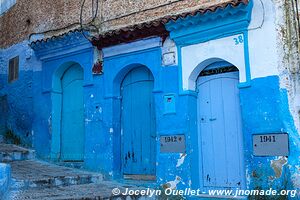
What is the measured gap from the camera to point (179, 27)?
668cm

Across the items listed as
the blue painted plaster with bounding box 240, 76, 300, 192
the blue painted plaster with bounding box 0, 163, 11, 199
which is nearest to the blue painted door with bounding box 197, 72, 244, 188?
the blue painted plaster with bounding box 240, 76, 300, 192

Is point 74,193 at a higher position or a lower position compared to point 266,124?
lower

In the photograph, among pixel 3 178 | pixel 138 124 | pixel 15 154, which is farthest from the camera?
pixel 15 154

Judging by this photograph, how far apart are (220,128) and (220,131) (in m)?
0.05

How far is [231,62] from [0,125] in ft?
22.0

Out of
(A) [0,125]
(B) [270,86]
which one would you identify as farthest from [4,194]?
(A) [0,125]

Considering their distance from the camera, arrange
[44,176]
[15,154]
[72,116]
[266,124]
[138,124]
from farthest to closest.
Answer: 1. [72,116]
2. [15,154]
3. [138,124]
4. [44,176]
5. [266,124]

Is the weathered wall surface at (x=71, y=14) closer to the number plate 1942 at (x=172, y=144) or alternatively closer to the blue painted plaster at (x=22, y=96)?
the blue painted plaster at (x=22, y=96)

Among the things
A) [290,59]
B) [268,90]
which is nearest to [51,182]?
[268,90]

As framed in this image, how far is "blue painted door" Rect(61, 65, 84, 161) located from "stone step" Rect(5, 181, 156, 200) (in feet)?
5.65

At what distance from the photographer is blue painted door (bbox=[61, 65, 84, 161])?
8.41 meters

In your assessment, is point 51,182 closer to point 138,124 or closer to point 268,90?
point 138,124

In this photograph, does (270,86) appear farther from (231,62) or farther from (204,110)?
(204,110)

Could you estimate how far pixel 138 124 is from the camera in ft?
24.7
